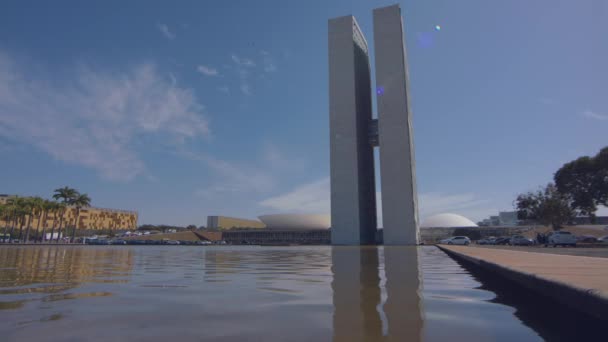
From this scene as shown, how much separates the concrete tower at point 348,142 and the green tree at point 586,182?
1009 inches

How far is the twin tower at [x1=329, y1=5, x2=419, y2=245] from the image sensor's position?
49.6 m

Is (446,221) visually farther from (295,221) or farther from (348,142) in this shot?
(348,142)

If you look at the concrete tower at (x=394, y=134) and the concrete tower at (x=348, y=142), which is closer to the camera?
the concrete tower at (x=394, y=134)

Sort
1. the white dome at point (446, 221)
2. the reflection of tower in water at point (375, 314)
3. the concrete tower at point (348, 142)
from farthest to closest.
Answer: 1. the white dome at point (446, 221)
2. the concrete tower at point (348, 142)
3. the reflection of tower in water at point (375, 314)

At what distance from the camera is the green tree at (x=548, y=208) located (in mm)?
42688

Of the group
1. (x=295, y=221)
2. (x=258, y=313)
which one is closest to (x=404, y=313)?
(x=258, y=313)

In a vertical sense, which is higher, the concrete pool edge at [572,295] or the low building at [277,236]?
the low building at [277,236]

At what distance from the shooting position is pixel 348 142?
54.7 metres

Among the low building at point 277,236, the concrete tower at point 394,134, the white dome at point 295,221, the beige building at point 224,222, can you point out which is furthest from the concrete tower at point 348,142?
the beige building at point 224,222

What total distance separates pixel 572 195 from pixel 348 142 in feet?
95.4

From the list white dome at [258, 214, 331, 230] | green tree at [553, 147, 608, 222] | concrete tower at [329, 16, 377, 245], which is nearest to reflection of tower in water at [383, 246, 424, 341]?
concrete tower at [329, 16, 377, 245]

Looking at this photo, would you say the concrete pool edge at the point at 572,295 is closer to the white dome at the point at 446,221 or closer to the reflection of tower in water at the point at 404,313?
the reflection of tower in water at the point at 404,313

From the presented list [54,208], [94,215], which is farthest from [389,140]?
[94,215]

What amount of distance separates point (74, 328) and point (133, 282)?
286 cm
